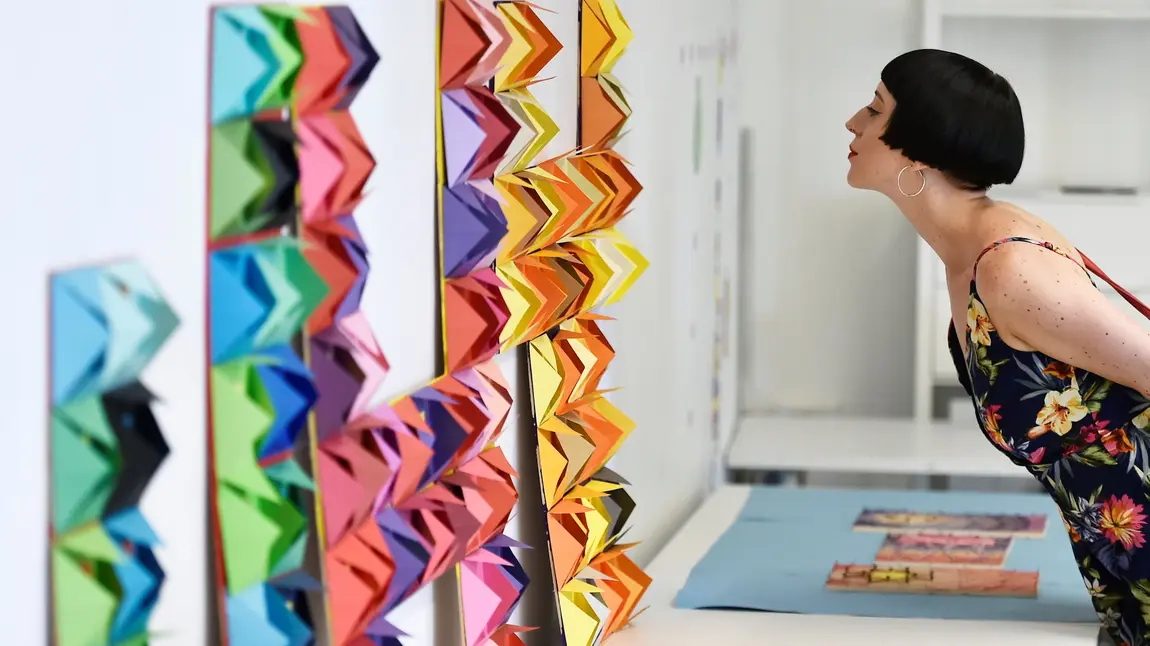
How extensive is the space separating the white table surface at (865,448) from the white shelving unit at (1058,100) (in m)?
0.12

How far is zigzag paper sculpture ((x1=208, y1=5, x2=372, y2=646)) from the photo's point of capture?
64 cm

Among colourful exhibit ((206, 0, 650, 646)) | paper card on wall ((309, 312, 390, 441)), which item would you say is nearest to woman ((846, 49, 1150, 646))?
colourful exhibit ((206, 0, 650, 646))

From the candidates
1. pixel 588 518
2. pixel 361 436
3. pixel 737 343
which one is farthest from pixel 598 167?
pixel 737 343

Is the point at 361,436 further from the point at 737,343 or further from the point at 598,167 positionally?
the point at 737,343

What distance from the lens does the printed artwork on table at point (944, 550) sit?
174 centimetres

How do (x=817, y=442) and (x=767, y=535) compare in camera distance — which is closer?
(x=767, y=535)

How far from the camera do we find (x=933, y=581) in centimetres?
163

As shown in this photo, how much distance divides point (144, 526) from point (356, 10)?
39cm

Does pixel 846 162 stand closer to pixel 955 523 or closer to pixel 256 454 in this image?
pixel 955 523

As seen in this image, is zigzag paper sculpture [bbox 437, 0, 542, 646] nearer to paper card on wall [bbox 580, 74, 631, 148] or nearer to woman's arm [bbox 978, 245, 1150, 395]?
paper card on wall [bbox 580, 74, 631, 148]

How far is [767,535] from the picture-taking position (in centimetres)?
197

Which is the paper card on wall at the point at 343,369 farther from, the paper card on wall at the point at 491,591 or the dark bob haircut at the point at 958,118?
the dark bob haircut at the point at 958,118

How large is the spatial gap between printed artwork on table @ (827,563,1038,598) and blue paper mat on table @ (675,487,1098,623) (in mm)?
14

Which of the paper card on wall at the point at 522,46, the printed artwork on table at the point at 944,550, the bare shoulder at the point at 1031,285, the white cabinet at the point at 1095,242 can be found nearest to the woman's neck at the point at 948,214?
the bare shoulder at the point at 1031,285
